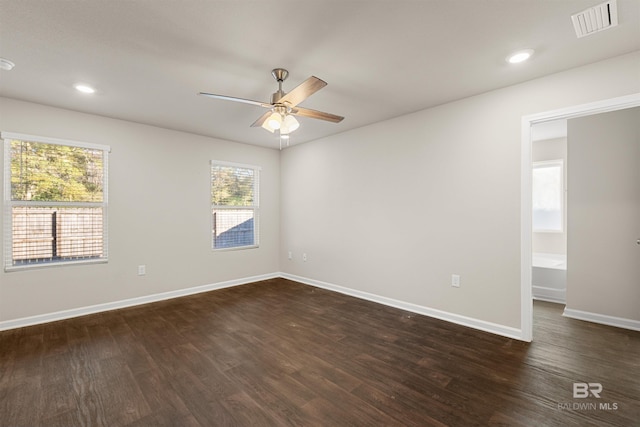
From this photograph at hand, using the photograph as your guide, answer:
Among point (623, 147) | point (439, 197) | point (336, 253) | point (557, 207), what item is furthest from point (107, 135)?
point (557, 207)

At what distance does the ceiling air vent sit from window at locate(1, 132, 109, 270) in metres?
5.03

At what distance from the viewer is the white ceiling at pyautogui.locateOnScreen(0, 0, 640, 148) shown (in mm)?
1883

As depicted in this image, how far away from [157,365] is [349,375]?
1625 mm

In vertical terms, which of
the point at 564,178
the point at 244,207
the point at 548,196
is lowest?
the point at 244,207

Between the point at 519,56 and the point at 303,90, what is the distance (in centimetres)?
185

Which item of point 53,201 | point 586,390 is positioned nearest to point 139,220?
point 53,201

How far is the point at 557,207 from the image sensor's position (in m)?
5.44

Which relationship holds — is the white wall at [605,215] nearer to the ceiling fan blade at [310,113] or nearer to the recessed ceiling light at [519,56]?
the recessed ceiling light at [519,56]

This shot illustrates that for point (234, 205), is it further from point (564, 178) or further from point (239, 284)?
point (564, 178)

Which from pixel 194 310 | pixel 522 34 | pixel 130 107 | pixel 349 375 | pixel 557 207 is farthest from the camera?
pixel 557 207

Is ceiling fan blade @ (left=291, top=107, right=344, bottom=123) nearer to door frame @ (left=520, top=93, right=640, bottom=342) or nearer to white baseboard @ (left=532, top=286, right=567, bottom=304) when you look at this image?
door frame @ (left=520, top=93, right=640, bottom=342)

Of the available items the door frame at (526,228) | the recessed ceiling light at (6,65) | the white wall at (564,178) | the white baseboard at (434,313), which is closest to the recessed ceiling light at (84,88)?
the recessed ceiling light at (6,65)

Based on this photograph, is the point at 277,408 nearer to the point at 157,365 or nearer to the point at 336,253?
the point at 157,365

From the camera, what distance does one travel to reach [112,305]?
3.91 meters
